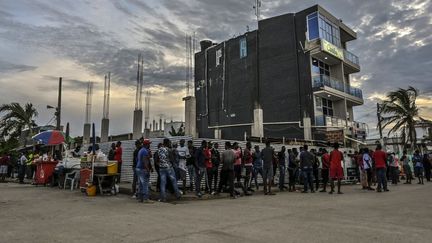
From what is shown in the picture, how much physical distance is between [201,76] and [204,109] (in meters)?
4.30

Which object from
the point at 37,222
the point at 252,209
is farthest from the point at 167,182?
the point at 37,222

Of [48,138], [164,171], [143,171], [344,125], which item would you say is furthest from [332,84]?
[143,171]

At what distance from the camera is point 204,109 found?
40594 mm

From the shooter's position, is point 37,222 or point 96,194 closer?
point 37,222

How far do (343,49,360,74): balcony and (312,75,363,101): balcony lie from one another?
229 cm

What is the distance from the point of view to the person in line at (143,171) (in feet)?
32.3

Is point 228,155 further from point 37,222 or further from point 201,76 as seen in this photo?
point 201,76

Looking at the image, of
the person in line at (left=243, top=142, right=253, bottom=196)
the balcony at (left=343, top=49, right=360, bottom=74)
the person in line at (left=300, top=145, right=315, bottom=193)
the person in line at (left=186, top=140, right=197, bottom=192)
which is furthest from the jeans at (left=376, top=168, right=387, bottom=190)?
the balcony at (left=343, top=49, right=360, bottom=74)

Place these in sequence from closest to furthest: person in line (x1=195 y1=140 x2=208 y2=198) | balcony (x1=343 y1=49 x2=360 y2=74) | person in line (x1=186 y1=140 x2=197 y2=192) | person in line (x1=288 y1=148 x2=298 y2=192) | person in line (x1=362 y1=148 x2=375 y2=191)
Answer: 1. person in line (x1=195 y1=140 x2=208 y2=198)
2. person in line (x1=186 y1=140 x2=197 y2=192)
3. person in line (x1=288 y1=148 x2=298 y2=192)
4. person in line (x1=362 y1=148 x2=375 y2=191)
5. balcony (x1=343 y1=49 x2=360 y2=74)

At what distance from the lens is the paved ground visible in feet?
17.4

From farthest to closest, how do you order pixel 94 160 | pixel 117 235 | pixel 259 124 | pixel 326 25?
pixel 326 25 → pixel 259 124 → pixel 94 160 → pixel 117 235

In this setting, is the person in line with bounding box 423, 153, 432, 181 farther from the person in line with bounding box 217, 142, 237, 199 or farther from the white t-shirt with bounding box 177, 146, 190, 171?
the white t-shirt with bounding box 177, 146, 190, 171

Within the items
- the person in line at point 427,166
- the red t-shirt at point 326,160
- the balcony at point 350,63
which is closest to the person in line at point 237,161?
the red t-shirt at point 326,160

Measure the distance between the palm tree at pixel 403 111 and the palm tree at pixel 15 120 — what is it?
1300 inches
